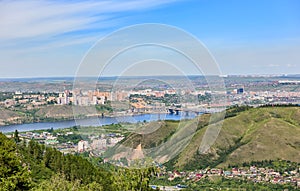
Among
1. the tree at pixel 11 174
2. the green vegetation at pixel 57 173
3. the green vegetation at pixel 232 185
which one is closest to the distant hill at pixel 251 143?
the green vegetation at pixel 232 185

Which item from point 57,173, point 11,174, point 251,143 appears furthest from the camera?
point 251,143

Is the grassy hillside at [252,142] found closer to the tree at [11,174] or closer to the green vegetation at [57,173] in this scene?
the green vegetation at [57,173]

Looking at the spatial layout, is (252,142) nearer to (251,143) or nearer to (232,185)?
(251,143)

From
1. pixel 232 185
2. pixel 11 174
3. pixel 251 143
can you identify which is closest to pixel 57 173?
pixel 11 174

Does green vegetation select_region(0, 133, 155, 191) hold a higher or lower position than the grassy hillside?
higher

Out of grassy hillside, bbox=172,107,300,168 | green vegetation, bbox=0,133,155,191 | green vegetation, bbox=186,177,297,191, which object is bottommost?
green vegetation, bbox=186,177,297,191

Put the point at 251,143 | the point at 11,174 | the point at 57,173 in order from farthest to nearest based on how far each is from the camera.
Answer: the point at 251,143, the point at 57,173, the point at 11,174

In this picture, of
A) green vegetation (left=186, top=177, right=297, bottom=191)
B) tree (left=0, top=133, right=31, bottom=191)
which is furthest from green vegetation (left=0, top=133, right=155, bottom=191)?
green vegetation (left=186, top=177, right=297, bottom=191)

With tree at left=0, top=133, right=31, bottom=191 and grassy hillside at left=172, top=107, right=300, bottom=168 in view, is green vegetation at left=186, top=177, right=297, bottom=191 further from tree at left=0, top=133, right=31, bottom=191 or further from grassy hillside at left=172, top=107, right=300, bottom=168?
tree at left=0, top=133, right=31, bottom=191

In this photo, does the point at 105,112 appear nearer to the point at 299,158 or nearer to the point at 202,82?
the point at 202,82

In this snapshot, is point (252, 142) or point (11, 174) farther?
point (252, 142)
